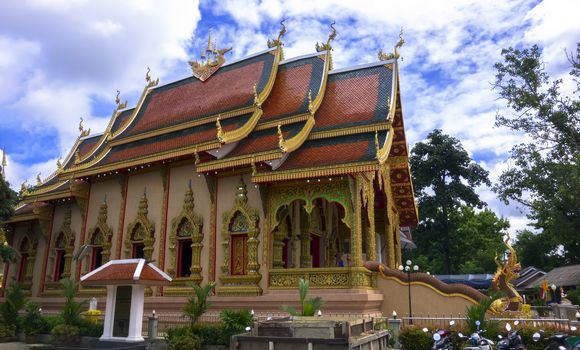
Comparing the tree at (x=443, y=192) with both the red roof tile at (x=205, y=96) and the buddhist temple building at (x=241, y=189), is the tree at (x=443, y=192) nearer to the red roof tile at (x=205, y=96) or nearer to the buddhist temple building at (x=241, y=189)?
the buddhist temple building at (x=241, y=189)

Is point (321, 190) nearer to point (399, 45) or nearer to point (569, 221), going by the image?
point (399, 45)

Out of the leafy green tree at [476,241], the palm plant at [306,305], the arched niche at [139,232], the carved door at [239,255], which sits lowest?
the palm plant at [306,305]

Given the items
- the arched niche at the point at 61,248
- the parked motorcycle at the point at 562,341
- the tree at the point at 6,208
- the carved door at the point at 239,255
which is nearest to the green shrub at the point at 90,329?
the carved door at the point at 239,255

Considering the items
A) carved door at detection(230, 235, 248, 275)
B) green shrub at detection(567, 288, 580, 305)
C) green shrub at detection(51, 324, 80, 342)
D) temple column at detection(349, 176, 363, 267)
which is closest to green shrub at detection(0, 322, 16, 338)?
green shrub at detection(51, 324, 80, 342)

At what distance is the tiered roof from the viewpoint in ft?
38.7

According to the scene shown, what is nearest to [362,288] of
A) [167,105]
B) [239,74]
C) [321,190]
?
[321,190]

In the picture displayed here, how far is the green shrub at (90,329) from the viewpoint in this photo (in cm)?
1116

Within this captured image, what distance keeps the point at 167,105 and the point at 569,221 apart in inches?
582

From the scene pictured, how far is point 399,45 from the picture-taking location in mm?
13797

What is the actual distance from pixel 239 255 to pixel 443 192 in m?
23.5

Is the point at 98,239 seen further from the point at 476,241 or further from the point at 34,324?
the point at 476,241

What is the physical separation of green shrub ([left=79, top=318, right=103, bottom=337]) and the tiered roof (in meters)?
4.46

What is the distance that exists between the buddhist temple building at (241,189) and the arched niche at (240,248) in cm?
3

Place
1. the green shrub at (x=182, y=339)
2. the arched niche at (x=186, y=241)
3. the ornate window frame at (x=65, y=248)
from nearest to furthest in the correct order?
1. the green shrub at (x=182, y=339)
2. the arched niche at (x=186, y=241)
3. the ornate window frame at (x=65, y=248)
